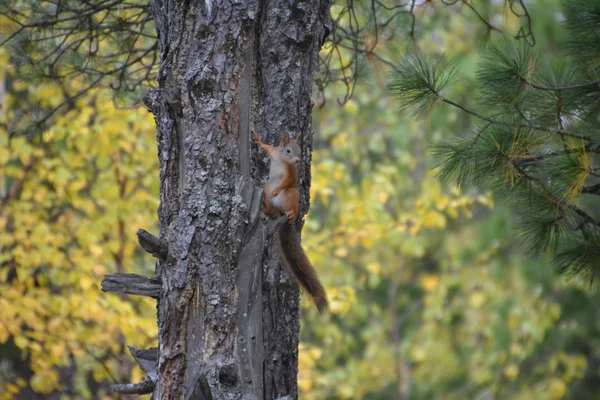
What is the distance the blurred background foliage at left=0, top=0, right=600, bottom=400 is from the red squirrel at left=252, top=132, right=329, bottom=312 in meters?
0.51

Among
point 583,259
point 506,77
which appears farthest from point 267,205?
point 583,259

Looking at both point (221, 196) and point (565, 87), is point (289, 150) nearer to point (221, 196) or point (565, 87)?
point (221, 196)

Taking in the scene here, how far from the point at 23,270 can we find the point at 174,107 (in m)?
3.35

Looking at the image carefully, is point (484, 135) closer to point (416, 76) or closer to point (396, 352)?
point (416, 76)

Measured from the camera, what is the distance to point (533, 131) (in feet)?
9.00

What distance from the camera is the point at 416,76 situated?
2.78 metres

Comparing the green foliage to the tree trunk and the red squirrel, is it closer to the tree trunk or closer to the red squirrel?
the red squirrel

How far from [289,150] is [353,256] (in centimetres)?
695

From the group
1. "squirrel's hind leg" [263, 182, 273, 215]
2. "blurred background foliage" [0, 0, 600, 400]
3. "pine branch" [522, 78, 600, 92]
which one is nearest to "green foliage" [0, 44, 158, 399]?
"blurred background foliage" [0, 0, 600, 400]

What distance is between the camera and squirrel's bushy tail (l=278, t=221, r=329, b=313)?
2.58 metres

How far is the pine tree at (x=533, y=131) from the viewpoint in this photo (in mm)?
2723

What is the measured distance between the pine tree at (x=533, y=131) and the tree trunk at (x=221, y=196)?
57 cm

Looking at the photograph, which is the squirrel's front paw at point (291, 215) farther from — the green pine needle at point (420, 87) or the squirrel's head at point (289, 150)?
the green pine needle at point (420, 87)

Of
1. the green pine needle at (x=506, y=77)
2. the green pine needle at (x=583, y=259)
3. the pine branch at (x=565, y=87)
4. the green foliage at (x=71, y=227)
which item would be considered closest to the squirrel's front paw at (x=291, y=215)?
the green pine needle at (x=506, y=77)
